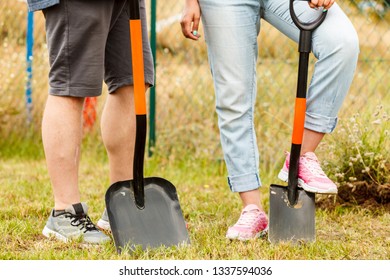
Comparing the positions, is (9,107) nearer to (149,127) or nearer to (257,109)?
(149,127)

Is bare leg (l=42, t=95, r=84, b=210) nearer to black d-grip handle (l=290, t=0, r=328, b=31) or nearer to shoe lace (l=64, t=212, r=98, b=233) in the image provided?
shoe lace (l=64, t=212, r=98, b=233)

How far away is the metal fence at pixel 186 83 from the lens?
488 centimetres

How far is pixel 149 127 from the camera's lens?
5.03 metres

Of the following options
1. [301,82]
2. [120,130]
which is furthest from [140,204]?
[301,82]

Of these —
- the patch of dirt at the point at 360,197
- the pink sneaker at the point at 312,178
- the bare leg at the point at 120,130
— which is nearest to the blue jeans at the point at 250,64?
the pink sneaker at the point at 312,178

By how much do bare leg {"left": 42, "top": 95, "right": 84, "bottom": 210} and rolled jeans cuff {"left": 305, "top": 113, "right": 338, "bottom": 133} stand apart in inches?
35.9

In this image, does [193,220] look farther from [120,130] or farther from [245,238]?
[120,130]

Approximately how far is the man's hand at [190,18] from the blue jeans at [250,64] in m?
0.03

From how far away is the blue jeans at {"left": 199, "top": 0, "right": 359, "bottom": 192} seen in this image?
2738 millimetres

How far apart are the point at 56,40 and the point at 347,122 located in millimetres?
1613

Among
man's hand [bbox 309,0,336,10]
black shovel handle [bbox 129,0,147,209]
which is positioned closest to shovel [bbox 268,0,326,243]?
man's hand [bbox 309,0,336,10]

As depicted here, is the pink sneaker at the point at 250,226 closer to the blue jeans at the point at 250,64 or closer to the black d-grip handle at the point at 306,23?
the blue jeans at the point at 250,64

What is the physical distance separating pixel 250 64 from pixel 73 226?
96 cm

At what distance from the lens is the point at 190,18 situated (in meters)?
2.89
